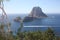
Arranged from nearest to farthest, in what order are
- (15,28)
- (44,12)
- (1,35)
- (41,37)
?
1. (1,35)
2. (41,37)
3. (15,28)
4. (44,12)

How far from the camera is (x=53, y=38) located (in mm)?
3447

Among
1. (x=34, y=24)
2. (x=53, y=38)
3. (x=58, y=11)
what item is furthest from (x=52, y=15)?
(x=53, y=38)

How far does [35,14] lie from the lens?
14.5ft

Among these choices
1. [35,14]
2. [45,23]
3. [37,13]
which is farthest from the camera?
[45,23]

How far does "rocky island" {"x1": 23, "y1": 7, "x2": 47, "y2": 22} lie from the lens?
13.8ft

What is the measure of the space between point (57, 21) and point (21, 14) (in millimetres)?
958

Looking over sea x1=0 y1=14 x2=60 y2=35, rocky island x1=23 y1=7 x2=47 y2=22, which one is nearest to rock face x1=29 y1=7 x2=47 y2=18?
rocky island x1=23 y1=7 x2=47 y2=22

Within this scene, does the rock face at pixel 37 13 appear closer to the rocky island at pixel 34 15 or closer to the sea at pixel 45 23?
the rocky island at pixel 34 15

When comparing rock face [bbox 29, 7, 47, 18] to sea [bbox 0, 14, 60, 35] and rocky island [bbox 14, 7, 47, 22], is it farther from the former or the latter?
sea [bbox 0, 14, 60, 35]

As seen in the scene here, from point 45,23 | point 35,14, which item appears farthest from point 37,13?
point 45,23

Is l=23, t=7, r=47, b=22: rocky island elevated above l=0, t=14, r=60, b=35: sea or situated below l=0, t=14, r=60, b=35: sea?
above

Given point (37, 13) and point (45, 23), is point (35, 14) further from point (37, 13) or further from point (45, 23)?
point (45, 23)

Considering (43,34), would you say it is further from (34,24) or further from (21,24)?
(34,24)

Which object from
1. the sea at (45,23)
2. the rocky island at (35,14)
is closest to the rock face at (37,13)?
the rocky island at (35,14)
